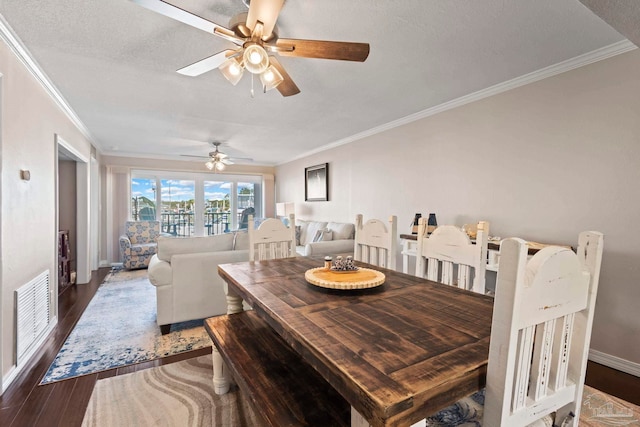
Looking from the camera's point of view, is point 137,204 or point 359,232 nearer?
point 359,232

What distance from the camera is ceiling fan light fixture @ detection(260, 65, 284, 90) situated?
1.81 m

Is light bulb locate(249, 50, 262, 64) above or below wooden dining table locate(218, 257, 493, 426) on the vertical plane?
above

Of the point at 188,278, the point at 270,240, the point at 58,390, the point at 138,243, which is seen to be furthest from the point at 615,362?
the point at 138,243

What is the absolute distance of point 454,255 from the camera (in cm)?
167

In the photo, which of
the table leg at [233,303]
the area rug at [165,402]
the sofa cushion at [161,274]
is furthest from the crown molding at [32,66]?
the area rug at [165,402]

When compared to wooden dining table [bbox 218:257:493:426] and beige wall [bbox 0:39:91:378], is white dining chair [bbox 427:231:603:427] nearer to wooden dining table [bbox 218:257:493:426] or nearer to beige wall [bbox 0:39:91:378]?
wooden dining table [bbox 218:257:493:426]

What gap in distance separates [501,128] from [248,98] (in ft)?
8.36

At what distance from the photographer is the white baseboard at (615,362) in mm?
2023

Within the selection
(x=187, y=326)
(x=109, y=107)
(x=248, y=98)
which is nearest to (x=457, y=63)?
(x=248, y=98)

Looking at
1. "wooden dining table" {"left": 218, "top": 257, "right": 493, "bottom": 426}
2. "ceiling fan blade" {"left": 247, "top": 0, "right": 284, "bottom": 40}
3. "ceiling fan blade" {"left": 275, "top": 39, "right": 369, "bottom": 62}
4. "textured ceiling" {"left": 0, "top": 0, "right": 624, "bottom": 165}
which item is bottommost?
"wooden dining table" {"left": 218, "top": 257, "right": 493, "bottom": 426}

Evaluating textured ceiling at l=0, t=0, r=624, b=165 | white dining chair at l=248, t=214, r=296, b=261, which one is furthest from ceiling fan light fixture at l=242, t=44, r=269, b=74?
white dining chair at l=248, t=214, r=296, b=261

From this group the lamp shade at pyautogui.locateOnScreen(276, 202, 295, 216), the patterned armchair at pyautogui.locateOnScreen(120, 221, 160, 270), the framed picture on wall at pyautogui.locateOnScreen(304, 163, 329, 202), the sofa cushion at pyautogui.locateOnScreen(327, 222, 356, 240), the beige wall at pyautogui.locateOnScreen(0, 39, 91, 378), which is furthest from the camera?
the lamp shade at pyautogui.locateOnScreen(276, 202, 295, 216)

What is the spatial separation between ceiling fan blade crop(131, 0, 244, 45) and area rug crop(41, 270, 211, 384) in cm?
235

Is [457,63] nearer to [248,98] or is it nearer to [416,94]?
[416,94]
